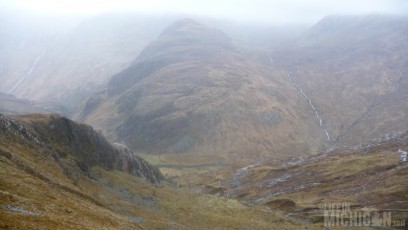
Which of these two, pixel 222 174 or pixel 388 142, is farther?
pixel 222 174

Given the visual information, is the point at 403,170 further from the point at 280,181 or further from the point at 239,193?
the point at 239,193

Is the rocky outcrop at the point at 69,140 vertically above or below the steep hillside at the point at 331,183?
above

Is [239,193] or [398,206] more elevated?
[398,206]

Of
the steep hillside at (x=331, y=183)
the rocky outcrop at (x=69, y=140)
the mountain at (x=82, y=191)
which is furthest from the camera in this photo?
the steep hillside at (x=331, y=183)

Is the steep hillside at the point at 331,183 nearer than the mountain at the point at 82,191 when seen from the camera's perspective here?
No

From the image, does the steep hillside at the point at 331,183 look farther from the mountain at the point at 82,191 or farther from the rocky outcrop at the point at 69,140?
the rocky outcrop at the point at 69,140

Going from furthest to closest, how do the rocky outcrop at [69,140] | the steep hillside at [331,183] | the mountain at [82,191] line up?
the steep hillside at [331,183] < the rocky outcrop at [69,140] < the mountain at [82,191]

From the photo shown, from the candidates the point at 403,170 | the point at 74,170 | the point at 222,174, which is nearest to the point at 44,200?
the point at 74,170

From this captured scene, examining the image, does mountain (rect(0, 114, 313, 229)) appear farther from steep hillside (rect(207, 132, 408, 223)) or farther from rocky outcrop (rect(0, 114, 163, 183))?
steep hillside (rect(207, 132, 408, 223))

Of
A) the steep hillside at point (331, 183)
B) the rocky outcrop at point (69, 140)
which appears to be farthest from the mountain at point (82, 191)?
the steep hillside at point (331, 183)
